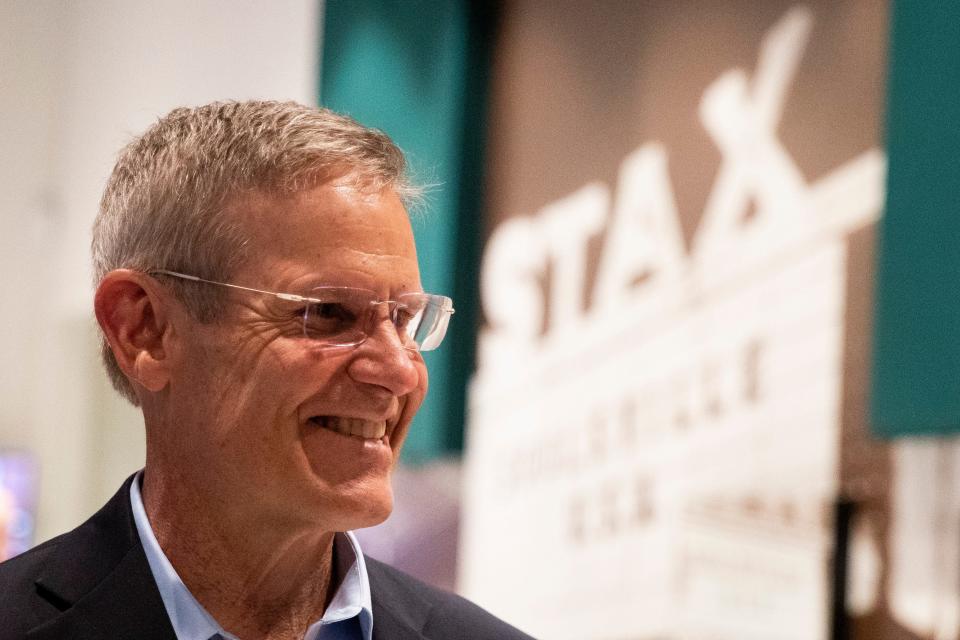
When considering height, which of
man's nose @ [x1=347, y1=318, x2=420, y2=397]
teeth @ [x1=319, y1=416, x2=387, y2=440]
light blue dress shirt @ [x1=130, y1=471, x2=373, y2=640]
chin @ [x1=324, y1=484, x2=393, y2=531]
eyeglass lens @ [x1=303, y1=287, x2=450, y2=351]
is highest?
eyeglass lens @ [x1=303, y1=287, x2=450, y2=351]

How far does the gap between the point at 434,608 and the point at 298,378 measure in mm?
402

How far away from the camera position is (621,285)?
528cm

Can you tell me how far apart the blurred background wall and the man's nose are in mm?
2514

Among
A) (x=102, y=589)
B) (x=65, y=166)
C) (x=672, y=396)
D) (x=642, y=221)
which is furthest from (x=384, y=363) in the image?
(x=65, y=166)

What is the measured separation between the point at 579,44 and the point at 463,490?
2092 mm

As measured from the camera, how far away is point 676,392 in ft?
16.3

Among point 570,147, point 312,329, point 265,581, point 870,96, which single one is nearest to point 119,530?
point 265,581

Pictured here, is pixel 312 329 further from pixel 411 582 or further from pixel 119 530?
pixel 411 582

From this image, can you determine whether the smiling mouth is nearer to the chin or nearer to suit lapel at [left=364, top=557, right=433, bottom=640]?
the chin

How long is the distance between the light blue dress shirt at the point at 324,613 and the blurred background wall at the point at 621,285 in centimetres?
246

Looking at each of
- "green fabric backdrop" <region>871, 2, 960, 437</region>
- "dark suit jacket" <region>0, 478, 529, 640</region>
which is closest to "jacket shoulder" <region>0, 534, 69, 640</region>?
"dark suit jacket" <region>0, 478, 529, 640</region>

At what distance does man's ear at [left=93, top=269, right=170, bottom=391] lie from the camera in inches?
59.8

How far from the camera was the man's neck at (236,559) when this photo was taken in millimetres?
1472

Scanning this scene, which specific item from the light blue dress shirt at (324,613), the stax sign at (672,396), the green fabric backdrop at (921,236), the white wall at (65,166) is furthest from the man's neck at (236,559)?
the white wall at (65,166)
